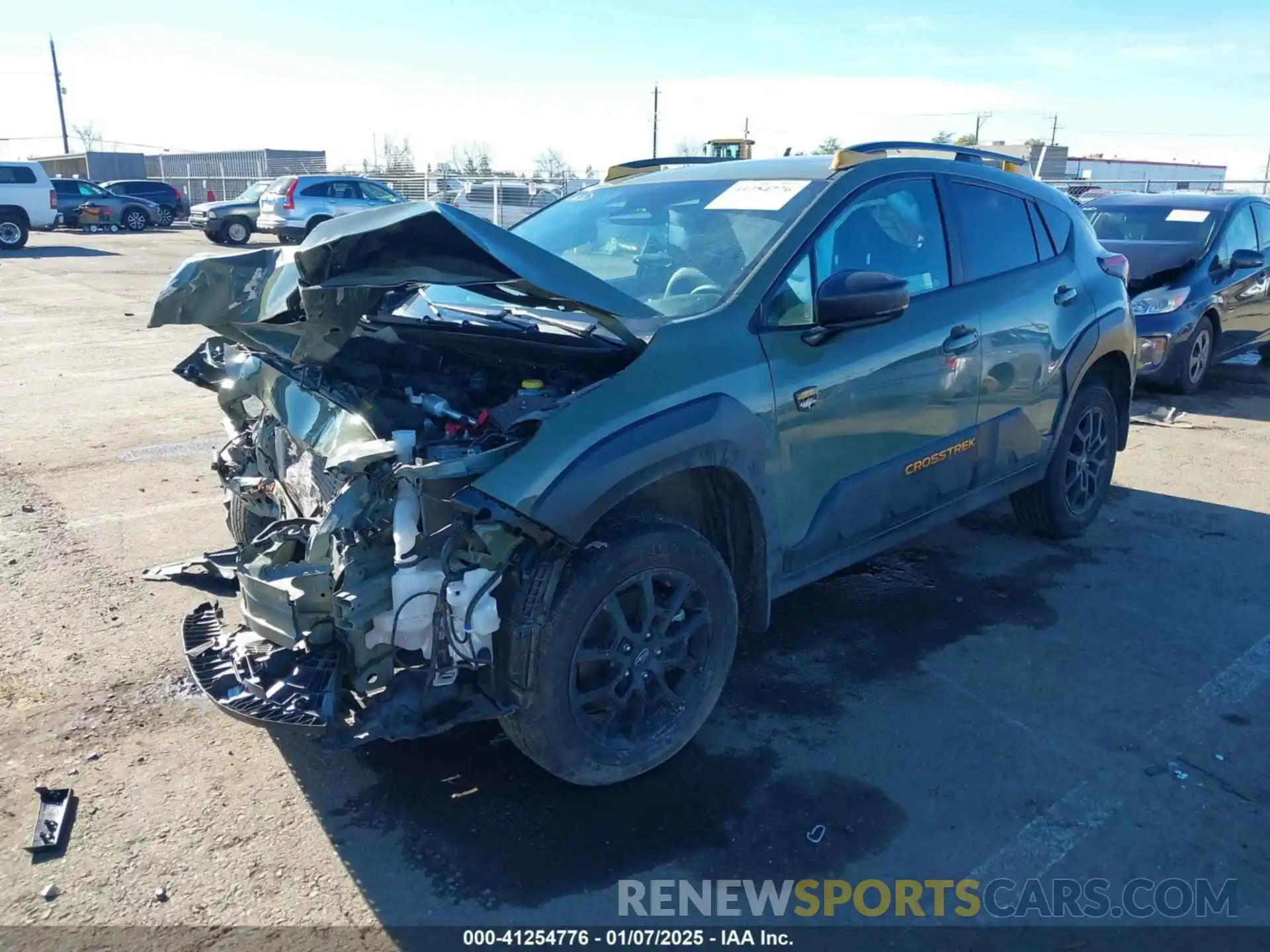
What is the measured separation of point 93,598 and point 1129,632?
15.5ft

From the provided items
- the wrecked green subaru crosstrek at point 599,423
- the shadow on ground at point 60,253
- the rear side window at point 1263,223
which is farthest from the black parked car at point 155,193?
the wrecked green subaru crosstrek at point 599,423

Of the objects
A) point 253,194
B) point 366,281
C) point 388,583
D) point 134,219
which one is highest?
point 366,281

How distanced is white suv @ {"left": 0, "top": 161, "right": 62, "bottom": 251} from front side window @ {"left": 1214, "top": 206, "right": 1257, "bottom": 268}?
25818 mm

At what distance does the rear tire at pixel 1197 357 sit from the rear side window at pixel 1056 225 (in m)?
4.79

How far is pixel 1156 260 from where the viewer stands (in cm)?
942

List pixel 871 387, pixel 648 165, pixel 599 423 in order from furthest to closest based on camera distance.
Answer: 1. pixel 648 165
2. pixel 871 387
3. pixel 599 423

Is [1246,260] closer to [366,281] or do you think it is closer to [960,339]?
[960,339]

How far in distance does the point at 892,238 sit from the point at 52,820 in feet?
11.9

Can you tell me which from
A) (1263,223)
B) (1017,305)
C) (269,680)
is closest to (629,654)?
(269,680)

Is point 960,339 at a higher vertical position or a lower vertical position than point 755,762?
higher

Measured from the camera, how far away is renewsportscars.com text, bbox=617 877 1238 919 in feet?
8.89

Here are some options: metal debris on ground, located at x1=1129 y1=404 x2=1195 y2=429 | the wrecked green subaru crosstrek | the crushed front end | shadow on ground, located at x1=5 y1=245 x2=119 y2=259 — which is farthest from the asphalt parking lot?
shadow on ground, located at x1=5 y1=245 x2=119 y2=259

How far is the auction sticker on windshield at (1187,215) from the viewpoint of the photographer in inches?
381

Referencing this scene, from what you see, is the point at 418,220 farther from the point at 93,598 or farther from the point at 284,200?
the point at 284,200
